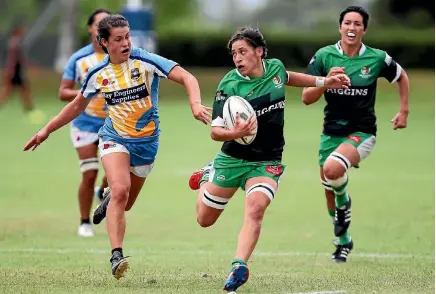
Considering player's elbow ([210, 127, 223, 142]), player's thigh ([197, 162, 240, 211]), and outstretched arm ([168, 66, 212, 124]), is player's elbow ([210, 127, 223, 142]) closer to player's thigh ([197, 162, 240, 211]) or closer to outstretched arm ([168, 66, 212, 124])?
outstretched arm ([168, 66, 212, 124])

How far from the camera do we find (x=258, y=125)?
9.23 metres

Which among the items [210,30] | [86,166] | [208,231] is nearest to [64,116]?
[86,166]

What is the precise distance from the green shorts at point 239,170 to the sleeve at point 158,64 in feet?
2.90

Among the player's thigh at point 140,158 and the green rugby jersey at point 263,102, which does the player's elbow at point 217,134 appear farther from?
the player's thigh at point 140,158

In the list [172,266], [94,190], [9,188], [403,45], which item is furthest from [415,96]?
[172,266]

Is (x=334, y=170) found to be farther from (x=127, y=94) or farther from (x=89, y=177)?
(x=89, y=177)

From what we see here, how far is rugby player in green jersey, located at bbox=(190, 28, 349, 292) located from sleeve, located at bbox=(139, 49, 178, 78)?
69 cm

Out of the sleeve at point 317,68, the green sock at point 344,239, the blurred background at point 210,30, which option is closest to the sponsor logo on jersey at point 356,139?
the sleeve at point 317,68

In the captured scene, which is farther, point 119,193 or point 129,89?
point 129,89

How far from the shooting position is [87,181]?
1312 cm

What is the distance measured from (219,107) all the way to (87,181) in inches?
177

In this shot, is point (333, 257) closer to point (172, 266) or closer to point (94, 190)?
point (172, 266)

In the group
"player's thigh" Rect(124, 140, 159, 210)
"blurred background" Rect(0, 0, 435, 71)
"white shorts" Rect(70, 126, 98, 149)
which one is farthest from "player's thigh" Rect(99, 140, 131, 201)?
"blurred background" Rect(0, 0, 435, 71)

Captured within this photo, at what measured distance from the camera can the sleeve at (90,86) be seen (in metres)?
9.88
